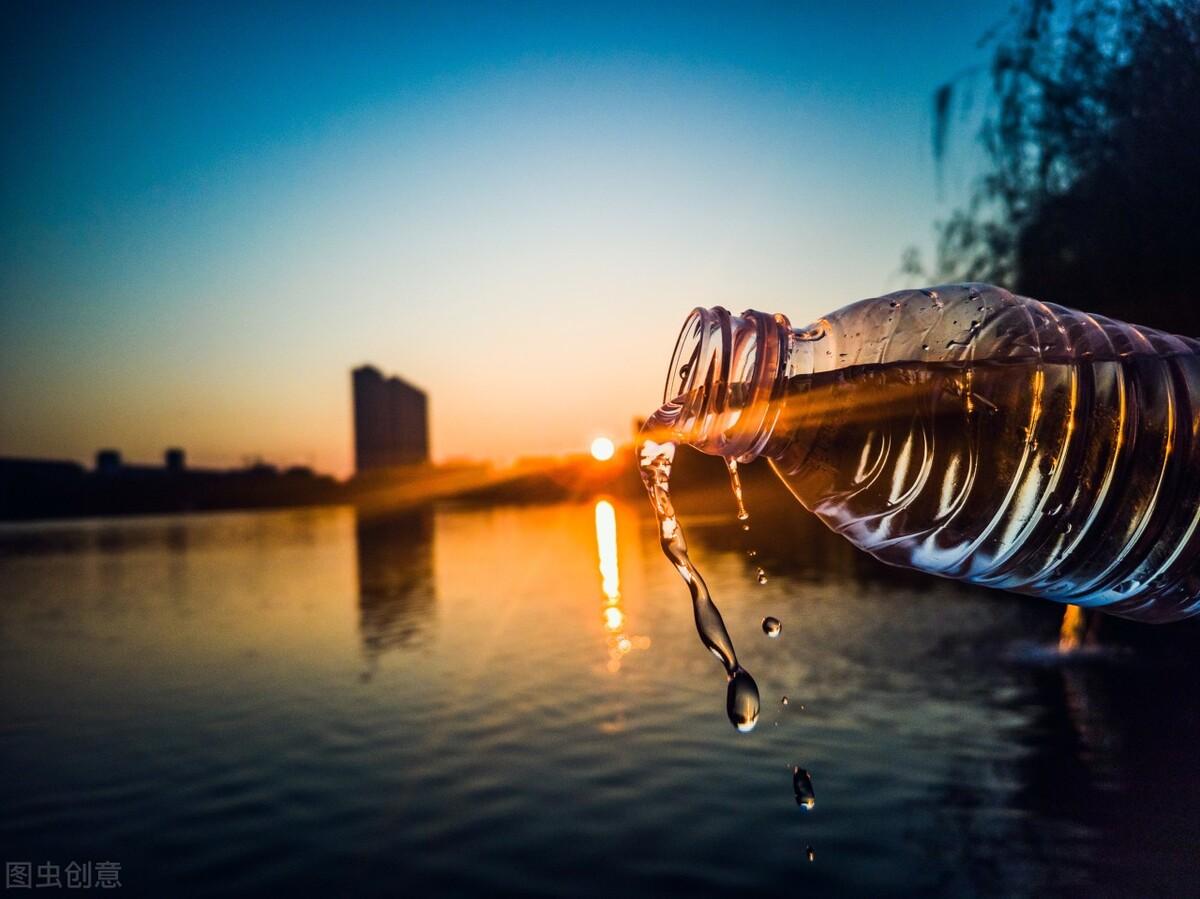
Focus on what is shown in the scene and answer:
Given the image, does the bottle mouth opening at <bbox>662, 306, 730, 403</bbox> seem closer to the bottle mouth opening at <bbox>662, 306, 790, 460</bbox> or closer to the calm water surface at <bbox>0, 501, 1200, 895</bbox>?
the bottle mouth opening at <bbox>662, 306, 790, 460</bbox>

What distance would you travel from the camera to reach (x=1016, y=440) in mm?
1557

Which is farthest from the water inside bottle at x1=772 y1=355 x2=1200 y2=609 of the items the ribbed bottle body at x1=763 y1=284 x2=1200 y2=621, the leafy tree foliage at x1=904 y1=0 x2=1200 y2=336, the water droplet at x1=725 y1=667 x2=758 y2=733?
the leafy tree foliage at x1=904 y1=0 x2=1200 y2=336

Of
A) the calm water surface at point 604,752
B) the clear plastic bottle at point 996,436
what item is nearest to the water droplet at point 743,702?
the clear plastic bottle at point 996,436

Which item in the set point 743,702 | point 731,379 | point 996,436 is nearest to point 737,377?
point 731,379

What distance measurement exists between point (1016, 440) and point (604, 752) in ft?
14.2

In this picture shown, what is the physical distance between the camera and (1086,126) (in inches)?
189

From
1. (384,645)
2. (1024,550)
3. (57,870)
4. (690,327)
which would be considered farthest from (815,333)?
(384,645)

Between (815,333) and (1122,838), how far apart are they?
Result: 3.12m

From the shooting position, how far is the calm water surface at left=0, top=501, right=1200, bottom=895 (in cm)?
393

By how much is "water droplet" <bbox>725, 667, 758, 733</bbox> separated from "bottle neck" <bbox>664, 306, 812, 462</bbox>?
419mm

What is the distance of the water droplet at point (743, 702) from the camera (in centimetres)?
179

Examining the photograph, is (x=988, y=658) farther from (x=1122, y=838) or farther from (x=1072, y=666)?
(x=1122, y=838)

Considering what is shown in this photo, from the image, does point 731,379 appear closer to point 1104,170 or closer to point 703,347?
point 703,347

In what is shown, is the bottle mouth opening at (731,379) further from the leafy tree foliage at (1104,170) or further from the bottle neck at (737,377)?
the leafy tree foliage at (1104,170)
